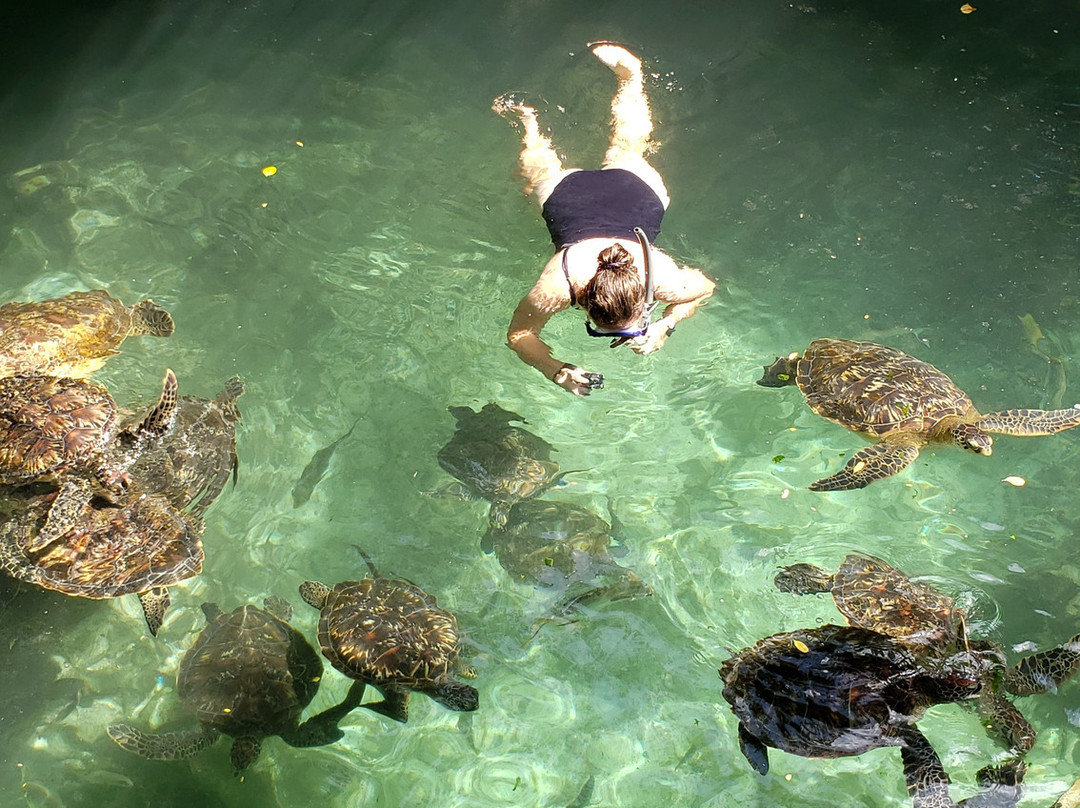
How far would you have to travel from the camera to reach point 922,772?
3.51m

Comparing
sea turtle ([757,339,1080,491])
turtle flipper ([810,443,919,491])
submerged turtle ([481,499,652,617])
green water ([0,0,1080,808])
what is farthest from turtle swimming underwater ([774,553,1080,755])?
submerged turtle ([481,499,652,617])

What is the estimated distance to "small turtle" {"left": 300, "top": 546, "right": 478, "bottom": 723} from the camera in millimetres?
3732

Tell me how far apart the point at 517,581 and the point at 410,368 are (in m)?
1.68

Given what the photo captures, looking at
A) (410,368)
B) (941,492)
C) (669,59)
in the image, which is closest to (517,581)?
(410,368)

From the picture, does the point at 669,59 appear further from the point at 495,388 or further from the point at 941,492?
the point at 941,492

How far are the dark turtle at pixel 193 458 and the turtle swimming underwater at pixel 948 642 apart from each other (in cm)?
356

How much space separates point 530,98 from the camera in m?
5.84

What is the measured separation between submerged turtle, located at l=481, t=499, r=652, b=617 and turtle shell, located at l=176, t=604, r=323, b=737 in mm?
1234

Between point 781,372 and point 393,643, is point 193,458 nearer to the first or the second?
point 393,643

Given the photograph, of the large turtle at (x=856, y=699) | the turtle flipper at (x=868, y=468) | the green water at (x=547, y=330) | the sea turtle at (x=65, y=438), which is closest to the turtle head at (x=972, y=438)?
the turtle flipper at (x=868, y=468)

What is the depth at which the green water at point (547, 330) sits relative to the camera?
399 cm

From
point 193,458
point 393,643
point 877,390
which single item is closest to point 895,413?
point 877,390

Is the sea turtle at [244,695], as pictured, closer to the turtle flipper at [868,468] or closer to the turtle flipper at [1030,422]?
the turtle flipper at [868,468]

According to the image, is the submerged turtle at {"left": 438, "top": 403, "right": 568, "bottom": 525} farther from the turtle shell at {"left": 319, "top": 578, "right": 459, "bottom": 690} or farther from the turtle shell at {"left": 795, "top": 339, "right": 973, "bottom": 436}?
the turtle shell at {"left": 795, "top": 339, "right": 973, "bottom": 436}
